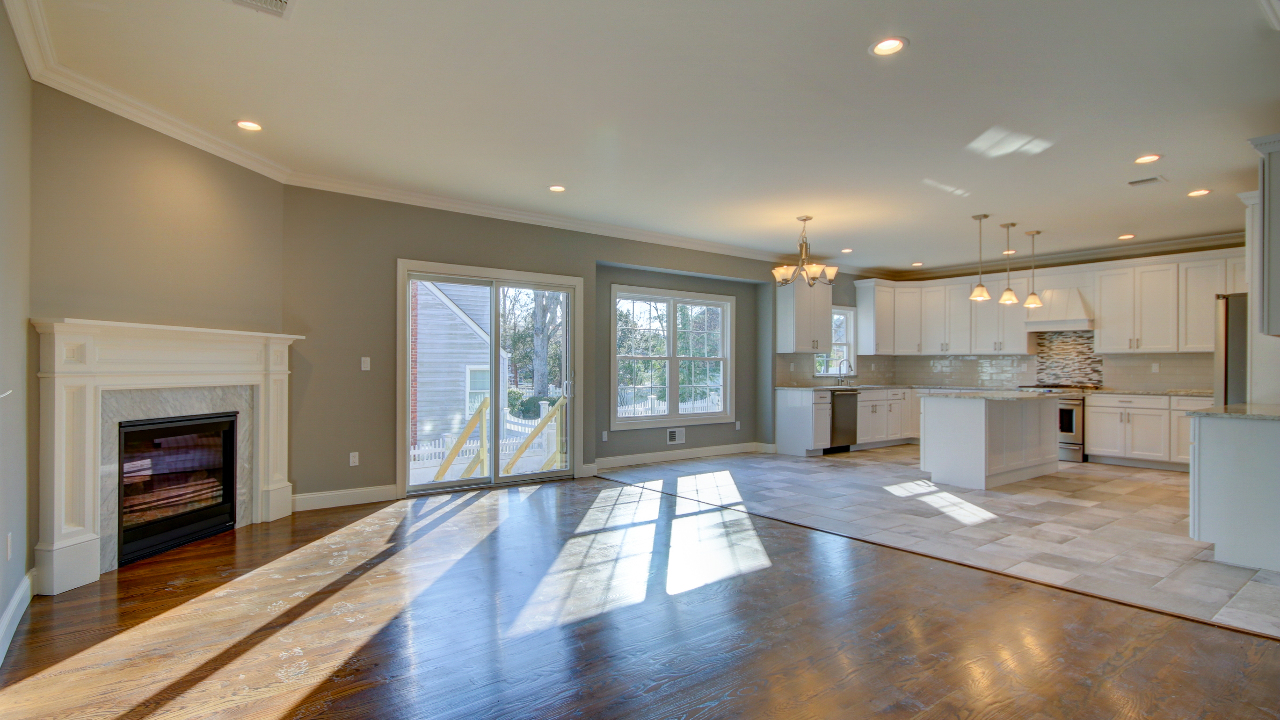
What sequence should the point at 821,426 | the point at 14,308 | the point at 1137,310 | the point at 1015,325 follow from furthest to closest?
1. the point at 1015,325
2. the point at 821,426
3. the point at 1137,310
4. the point at 14,308

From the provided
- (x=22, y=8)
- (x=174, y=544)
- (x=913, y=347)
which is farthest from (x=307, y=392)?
(x=913, y=347)

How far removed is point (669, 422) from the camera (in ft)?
24.4

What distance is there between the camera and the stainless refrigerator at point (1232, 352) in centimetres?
572

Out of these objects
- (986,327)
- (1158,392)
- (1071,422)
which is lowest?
(1071,422)

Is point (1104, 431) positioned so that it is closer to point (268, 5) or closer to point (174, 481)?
point (268, 5)

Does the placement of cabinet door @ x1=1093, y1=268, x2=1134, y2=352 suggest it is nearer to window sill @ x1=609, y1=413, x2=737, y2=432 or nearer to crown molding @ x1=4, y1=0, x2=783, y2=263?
window sill @ x1=609, y1=413, x2=737, y2=432

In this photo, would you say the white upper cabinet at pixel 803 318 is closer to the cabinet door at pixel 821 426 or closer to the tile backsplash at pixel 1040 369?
the tile backsplash at pixel 1040 369

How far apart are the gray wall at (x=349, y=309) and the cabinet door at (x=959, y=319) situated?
6431 mm

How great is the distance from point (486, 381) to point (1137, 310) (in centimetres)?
730

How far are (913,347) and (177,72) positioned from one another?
8834 mm

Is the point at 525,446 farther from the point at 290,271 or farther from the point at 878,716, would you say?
the point at 878,716

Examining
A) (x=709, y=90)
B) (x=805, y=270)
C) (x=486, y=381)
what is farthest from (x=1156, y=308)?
(x=486, y=381)

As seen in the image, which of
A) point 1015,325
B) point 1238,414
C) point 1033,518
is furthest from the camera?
point 1015,325

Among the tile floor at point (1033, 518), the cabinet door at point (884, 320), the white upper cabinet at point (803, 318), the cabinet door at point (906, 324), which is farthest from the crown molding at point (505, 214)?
the cabinet door at point (906, 324)
